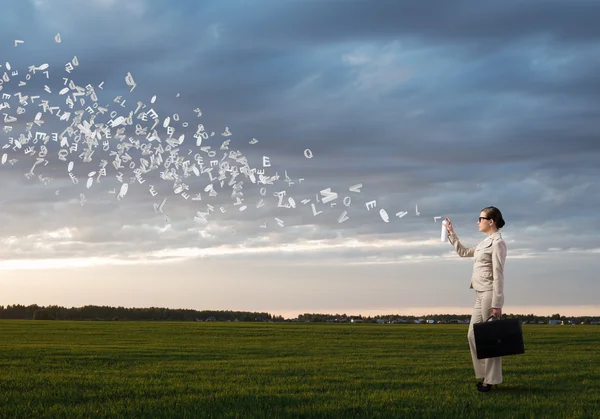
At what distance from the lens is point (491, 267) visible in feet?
46.5

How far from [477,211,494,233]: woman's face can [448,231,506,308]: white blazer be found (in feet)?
0.61

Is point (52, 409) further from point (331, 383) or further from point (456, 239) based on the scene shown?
point (456, 239)

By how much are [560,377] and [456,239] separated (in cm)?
568

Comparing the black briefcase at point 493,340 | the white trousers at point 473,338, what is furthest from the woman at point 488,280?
the black briefcase at point 493,340

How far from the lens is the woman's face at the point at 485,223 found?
47.2 ft

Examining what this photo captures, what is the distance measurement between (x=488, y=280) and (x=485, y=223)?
3.70 ft

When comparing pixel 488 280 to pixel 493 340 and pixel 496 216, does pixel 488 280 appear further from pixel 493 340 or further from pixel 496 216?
pixel 496 216

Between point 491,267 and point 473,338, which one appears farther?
point 473,338

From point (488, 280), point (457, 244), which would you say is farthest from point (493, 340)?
point (457, 244)

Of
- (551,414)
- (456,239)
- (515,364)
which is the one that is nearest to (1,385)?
(456,239)

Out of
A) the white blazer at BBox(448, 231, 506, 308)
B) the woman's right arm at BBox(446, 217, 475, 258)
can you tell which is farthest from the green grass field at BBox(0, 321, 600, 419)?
the woman's right arm at BBox(446, 217, 475, 258)

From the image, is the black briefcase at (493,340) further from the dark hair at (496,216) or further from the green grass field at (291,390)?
the dark hair at (496,216)

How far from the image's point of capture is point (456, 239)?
49.2 feet

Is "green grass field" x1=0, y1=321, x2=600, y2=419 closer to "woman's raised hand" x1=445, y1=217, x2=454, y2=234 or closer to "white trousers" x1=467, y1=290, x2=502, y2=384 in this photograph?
"white trousers" x1=467, y1=290, x2=502, y2=384
